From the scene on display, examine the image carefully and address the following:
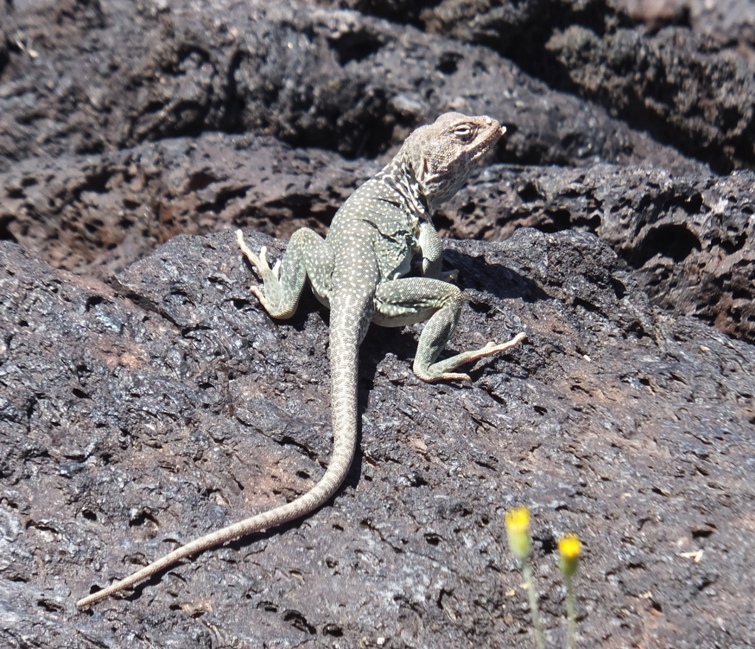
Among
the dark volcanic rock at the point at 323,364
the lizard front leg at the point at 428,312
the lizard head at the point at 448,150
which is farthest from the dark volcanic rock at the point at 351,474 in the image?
the lizard head at the point at 448,150

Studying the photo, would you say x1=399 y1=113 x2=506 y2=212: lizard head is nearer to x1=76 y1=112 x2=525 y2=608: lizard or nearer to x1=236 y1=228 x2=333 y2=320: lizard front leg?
x1=76 y1=112 x2=525 y2=608: lizard

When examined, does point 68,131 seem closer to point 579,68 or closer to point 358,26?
point 358,26

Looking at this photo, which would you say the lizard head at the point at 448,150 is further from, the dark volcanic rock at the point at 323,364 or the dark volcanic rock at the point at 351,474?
the dark volcanic rock at the point at 351,474

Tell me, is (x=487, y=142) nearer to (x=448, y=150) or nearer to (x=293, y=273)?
(x=448, y=150)

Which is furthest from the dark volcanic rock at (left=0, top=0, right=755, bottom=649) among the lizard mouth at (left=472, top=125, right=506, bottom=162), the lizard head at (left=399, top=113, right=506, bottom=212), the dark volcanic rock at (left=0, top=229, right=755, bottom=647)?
the lizard mouth at (left=472, top=125, right=506, bottom=162)


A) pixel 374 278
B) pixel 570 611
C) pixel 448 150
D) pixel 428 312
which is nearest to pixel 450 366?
pixel 428 312

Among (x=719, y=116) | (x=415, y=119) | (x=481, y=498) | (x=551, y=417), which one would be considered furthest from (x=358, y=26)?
(x=481, y=498)

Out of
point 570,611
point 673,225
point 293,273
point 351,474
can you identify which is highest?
point 673,225
